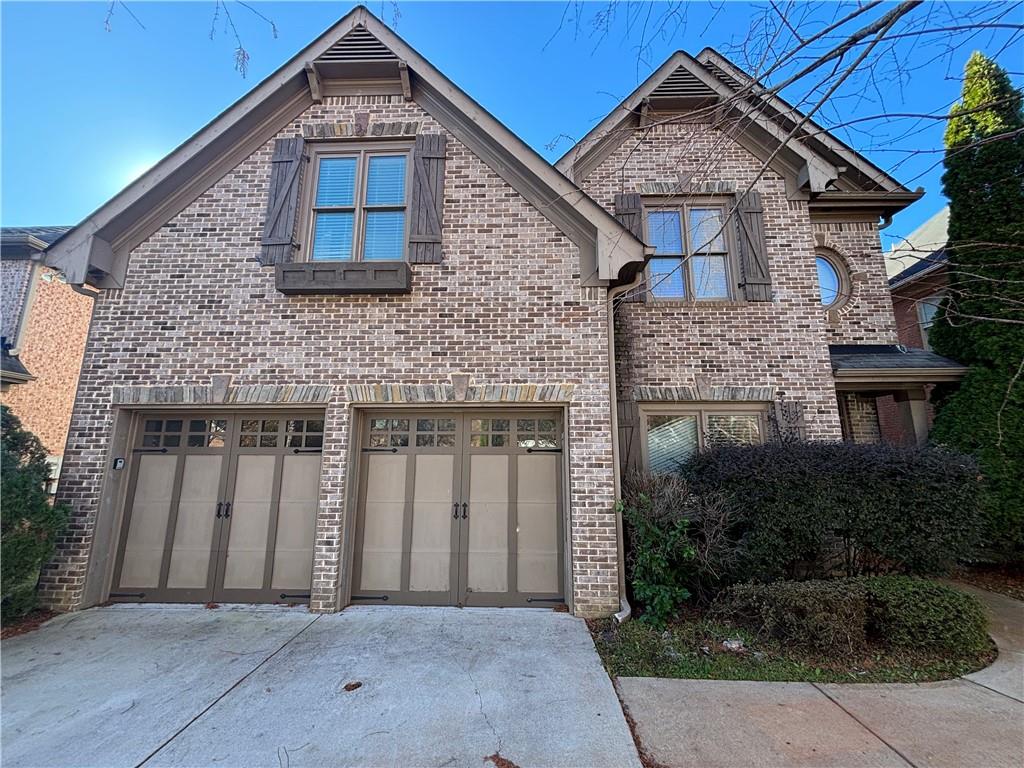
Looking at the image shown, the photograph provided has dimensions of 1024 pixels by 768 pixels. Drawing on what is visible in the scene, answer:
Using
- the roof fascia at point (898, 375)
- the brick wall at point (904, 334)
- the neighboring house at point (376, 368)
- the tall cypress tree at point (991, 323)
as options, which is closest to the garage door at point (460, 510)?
the neighboring house at point (376, 368)

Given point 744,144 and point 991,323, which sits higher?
point 744,144

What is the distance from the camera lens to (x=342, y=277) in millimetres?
6121

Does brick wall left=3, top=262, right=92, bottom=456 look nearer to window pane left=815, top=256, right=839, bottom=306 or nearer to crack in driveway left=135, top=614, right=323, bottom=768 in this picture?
crack in driveway left=135, top=614, right=323, bottom=768

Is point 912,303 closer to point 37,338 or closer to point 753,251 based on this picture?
point 753,251

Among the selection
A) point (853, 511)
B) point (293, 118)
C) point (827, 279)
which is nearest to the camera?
point (853, 511)

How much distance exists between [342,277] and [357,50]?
11.9 ft

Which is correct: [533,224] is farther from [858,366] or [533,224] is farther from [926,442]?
[926,442]

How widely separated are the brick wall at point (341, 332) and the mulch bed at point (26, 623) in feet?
0.52

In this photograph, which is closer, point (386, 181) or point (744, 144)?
point (386, 181)

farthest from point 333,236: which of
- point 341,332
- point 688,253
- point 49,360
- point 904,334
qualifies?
point 904,334

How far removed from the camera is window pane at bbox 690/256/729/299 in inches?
298

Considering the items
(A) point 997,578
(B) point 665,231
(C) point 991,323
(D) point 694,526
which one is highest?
(B) point 665,231

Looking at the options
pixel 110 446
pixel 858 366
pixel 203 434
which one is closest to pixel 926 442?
pixel 858 366

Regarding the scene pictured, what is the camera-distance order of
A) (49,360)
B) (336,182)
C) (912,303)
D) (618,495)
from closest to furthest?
(618,495) < (336,182) < (912,303) < (49,360)
